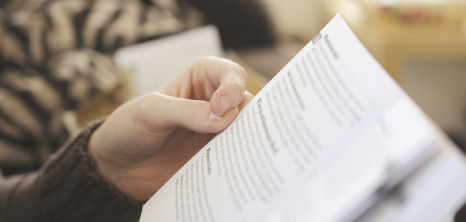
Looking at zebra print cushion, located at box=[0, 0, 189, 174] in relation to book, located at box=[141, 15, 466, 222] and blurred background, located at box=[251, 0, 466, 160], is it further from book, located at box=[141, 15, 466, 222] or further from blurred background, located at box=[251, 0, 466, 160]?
book, located at box=[141, 15, 466, 222]

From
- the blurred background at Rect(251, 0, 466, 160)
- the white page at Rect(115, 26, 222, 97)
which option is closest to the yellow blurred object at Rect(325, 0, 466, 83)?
the blurred background at Rect(251, 0, 466, 160)

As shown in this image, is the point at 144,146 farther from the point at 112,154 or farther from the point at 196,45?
the point at 196,45

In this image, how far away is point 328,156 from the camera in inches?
10.3

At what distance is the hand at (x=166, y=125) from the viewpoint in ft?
1.26

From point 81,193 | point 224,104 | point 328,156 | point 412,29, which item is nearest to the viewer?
point 328,156

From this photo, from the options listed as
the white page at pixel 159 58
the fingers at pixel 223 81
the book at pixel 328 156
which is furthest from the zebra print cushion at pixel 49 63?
the book at pixel 328 156

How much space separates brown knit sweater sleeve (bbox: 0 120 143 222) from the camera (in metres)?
0.47

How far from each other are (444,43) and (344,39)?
1276 millimetres

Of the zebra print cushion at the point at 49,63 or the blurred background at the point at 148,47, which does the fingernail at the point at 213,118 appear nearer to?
the blurred background at the point at 148,47

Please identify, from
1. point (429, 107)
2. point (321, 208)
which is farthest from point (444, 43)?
point (321, 208)

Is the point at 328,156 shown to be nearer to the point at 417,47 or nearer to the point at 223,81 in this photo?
the point at 223,81

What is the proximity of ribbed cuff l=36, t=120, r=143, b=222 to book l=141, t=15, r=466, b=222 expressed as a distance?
0.43 feet

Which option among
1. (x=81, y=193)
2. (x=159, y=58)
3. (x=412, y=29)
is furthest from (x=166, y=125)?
(x=412, y=29)

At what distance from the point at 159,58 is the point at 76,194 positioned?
0.44 meters
